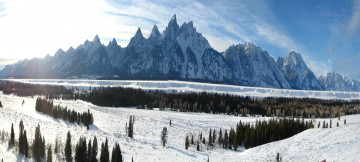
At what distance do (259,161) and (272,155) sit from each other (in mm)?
3466

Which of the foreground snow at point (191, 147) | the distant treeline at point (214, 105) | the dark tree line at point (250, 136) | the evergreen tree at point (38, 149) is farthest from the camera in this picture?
the distant treeline at point (214, 105)

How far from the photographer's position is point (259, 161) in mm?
42406

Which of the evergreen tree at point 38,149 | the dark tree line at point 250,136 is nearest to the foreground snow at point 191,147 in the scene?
the evergreen tree at point 38,149

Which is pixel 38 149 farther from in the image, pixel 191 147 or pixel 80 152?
pixel 191 147

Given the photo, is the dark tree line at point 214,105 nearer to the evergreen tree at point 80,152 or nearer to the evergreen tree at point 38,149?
the evergreen tree at point 80,152

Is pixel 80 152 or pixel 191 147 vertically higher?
pixel 80 152

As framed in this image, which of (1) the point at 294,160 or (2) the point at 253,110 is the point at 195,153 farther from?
(2) the point at 253,110

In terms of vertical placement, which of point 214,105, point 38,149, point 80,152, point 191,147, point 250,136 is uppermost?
point 38,149

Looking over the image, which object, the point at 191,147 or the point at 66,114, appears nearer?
the point at 191,147

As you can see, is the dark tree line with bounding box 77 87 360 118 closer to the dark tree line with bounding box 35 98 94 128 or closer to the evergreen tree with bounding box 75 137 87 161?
the dark tree line with bounding box 35 98 94 128

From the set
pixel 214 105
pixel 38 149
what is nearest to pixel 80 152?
pixel 38 149

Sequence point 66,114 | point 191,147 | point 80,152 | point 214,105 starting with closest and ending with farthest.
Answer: point 80,152, point 191,147, point 66,114, point 214,105

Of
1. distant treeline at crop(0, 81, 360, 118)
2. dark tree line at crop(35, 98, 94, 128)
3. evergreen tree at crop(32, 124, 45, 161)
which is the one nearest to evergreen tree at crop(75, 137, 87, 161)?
evergreen tree at crop(32, 124, 45, 161)

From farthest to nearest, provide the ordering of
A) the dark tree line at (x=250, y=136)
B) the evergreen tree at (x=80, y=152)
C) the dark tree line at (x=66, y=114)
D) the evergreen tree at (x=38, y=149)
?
the dark tree line at (x=66, y=114)
the dark tree line at (x=250, y=136)
the evergreen tree at (x=80, y=152)
the evergreen tree at (x=38, y=149)
